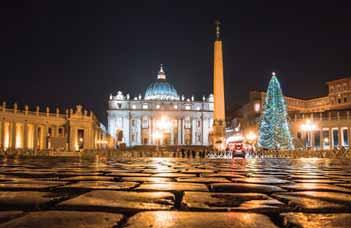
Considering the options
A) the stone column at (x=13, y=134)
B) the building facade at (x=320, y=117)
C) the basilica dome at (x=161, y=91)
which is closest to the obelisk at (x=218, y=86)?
the building facade at (x=320, y=117)

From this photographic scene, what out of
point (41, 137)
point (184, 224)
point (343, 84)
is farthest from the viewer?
point (343, 84)

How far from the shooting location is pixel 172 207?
3.16m

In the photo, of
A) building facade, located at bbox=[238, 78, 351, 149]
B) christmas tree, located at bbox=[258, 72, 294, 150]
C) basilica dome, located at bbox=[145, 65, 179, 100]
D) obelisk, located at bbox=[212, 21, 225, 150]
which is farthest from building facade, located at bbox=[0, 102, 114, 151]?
basilica dome, located at bbox=[145, 65, 179, 100]

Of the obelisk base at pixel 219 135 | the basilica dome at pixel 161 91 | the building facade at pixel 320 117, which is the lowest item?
the obelisk base at pixel 219 135

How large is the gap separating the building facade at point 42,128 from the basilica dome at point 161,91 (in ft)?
169

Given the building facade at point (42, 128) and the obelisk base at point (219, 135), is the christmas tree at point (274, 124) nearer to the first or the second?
the obelisk base at point (219, 135)

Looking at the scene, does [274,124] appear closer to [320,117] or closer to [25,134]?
[320,117]

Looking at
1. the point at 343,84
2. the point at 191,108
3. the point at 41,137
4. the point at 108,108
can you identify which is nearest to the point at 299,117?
the point at 343,84

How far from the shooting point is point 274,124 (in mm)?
46562

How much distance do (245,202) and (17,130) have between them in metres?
65.5

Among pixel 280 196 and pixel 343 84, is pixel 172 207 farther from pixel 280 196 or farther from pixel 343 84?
pixel 343 84

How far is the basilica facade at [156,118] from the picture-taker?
121625mm

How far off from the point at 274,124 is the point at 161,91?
288 ft

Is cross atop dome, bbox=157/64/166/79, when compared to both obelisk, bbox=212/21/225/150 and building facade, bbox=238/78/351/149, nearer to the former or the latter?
building facade, bbox=238/78/351/149
